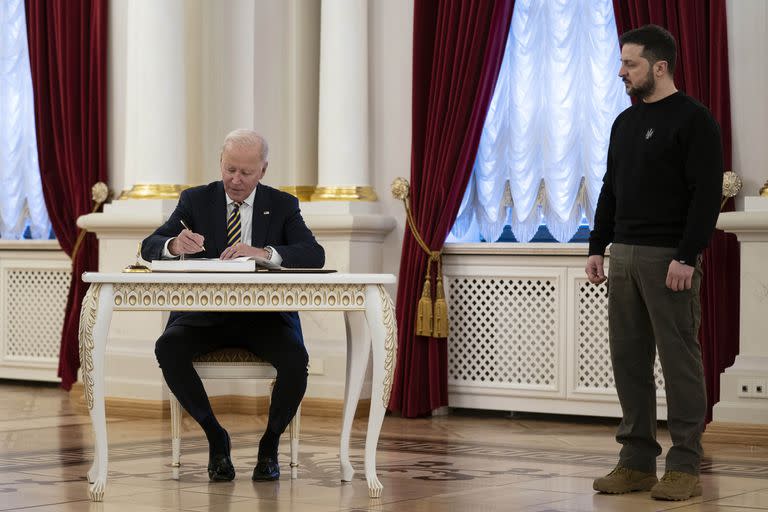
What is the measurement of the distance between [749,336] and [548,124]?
5.05 ft

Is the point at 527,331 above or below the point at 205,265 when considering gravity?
below

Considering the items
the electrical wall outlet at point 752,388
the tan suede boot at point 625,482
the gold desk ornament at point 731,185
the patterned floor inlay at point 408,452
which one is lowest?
the patterned floor inlay at point 408,452

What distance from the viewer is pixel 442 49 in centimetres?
639

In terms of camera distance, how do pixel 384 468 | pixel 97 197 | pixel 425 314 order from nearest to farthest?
pixel 384 468 < pixel 425 314 < pixel 97 197

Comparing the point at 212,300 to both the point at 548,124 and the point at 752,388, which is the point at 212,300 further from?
the point at 548,124

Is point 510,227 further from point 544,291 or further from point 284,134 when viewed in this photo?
point 284,134

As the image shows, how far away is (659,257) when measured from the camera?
3.79 m

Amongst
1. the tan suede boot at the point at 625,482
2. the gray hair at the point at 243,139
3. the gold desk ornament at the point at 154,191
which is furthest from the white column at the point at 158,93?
the tan suede boot at the point at 625,482

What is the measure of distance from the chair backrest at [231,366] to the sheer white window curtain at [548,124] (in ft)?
8.47

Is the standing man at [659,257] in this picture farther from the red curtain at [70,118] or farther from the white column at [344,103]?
the red curtain at [70,118]

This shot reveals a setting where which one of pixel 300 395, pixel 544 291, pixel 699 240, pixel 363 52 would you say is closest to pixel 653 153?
pixel 699 240

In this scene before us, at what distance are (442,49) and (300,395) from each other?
2799 millimetres

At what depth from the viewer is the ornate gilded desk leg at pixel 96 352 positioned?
373cm

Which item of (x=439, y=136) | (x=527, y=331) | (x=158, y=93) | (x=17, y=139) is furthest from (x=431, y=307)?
(x=17, y=139)
